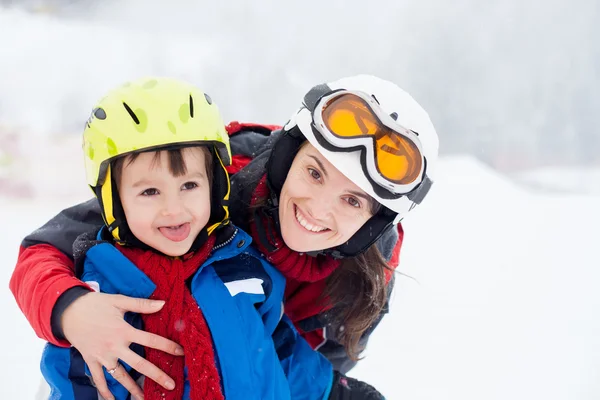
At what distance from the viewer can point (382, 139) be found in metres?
1.55

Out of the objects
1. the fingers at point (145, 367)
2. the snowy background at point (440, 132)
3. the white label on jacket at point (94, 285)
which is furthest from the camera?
the snowy background at point (440, 132)

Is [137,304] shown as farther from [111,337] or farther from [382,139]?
[382,139]

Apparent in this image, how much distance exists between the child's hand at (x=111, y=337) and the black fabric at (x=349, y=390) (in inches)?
22.5

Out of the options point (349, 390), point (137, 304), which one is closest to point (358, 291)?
point (349, 390)

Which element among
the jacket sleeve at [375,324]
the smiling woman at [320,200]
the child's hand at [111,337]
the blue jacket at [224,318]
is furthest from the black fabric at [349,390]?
the child's hand at [111,337]

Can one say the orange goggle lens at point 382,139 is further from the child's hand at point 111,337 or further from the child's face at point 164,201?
the child's hand at point 111,337

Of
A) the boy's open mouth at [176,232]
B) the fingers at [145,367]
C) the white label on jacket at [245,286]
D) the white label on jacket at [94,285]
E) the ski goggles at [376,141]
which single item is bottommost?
the fingers at [145,367]

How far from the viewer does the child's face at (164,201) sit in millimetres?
1377

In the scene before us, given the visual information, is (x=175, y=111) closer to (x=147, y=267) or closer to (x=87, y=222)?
(x=147, y=267)

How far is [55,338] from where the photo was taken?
4.64ft

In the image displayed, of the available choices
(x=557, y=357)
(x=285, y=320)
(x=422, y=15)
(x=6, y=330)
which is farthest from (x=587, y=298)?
(x=6, y=330)

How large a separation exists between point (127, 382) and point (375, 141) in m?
0.94

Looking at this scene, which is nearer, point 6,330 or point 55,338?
point 55,338

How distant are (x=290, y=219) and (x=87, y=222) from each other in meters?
0.67
